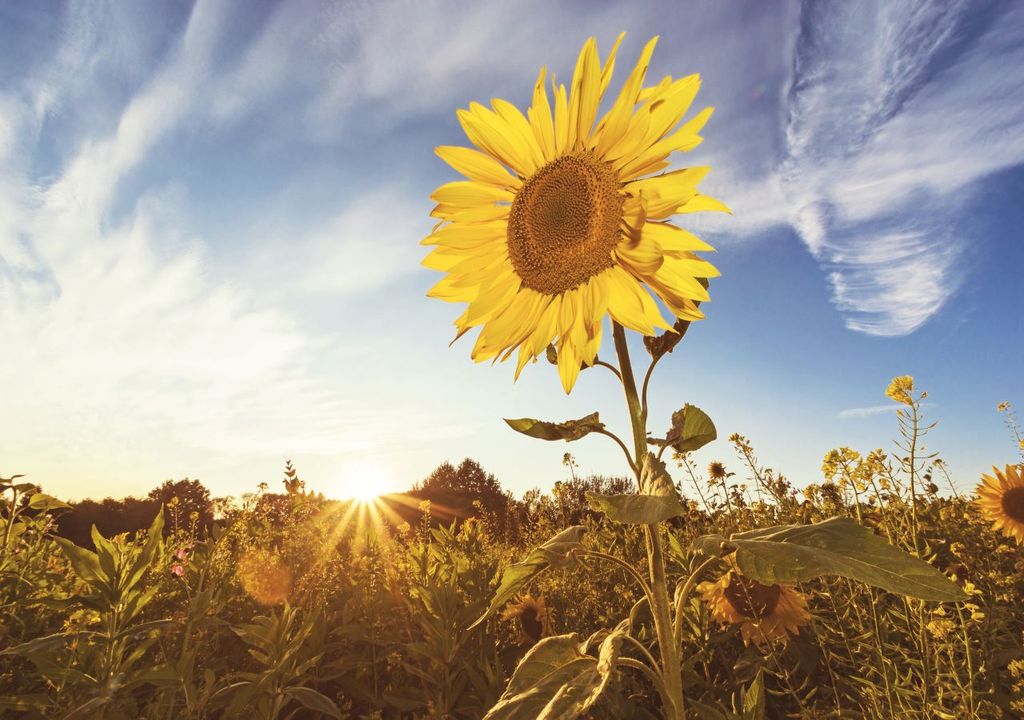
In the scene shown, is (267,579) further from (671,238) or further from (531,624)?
(671,238)

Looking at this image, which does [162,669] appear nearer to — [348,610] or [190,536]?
[348,610]

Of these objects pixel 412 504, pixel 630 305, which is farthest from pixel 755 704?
pixel 412 504

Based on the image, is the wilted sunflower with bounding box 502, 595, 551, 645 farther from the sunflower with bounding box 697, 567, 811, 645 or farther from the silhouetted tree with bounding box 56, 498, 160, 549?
the silhouetted tree with bounding box 56, 498, 160, 549

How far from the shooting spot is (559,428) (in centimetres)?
148

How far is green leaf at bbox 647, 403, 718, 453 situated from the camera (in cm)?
141

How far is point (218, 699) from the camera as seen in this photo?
6.49 feet

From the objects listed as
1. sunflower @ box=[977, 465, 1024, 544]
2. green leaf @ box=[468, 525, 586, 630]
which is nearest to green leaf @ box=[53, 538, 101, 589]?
green leaf @ box=[468, 525, 586, 630]

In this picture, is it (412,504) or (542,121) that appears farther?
(412,504)

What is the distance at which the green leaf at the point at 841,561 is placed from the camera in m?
1.01

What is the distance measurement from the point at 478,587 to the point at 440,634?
1.66ft

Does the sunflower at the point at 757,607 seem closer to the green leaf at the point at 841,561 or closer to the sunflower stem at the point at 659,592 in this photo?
the sunflower stem at the point at 659,592

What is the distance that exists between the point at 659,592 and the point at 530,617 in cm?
185

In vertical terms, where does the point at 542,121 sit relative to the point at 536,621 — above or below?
above

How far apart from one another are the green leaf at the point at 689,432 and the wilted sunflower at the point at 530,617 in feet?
5.86
